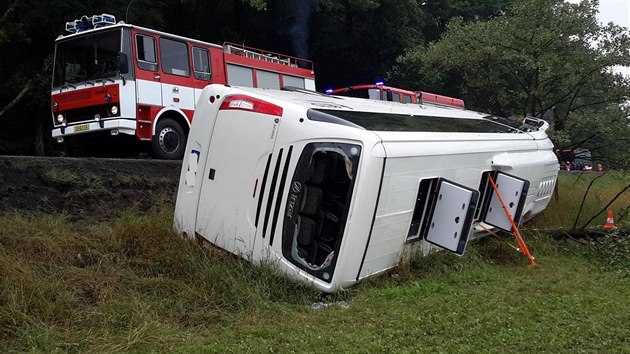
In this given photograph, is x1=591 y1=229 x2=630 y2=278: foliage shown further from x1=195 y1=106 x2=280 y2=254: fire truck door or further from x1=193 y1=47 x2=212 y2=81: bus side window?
x1=193 y1=47 x2=212 y2=81: bus side window

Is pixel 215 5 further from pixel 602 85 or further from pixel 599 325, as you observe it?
pixel 599 325

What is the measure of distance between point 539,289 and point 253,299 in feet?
8.59

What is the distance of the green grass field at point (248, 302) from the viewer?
3668mm

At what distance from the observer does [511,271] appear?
6242 millimetres

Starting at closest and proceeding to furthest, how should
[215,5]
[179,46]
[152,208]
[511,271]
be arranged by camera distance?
[511,271], [152,208], [179,46], [215,5]

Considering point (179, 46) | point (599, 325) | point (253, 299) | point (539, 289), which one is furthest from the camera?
point (179, 46)

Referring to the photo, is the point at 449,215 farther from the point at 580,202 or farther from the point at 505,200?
the point at 580,202

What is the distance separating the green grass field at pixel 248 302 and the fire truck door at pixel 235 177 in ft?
0.79

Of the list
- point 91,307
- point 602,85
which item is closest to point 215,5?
point 602,85

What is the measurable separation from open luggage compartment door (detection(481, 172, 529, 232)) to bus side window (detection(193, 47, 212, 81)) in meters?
6.37

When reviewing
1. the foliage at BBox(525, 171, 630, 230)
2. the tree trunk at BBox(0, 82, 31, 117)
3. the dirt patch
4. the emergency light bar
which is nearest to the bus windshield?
the emergency light bar

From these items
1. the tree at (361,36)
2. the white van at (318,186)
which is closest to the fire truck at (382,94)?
the tree at (361,36)

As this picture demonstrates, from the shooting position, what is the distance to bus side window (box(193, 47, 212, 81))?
36.4 feet

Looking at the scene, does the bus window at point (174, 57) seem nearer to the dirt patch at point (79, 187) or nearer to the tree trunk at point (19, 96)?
the dirt patch at point (79, 187)
